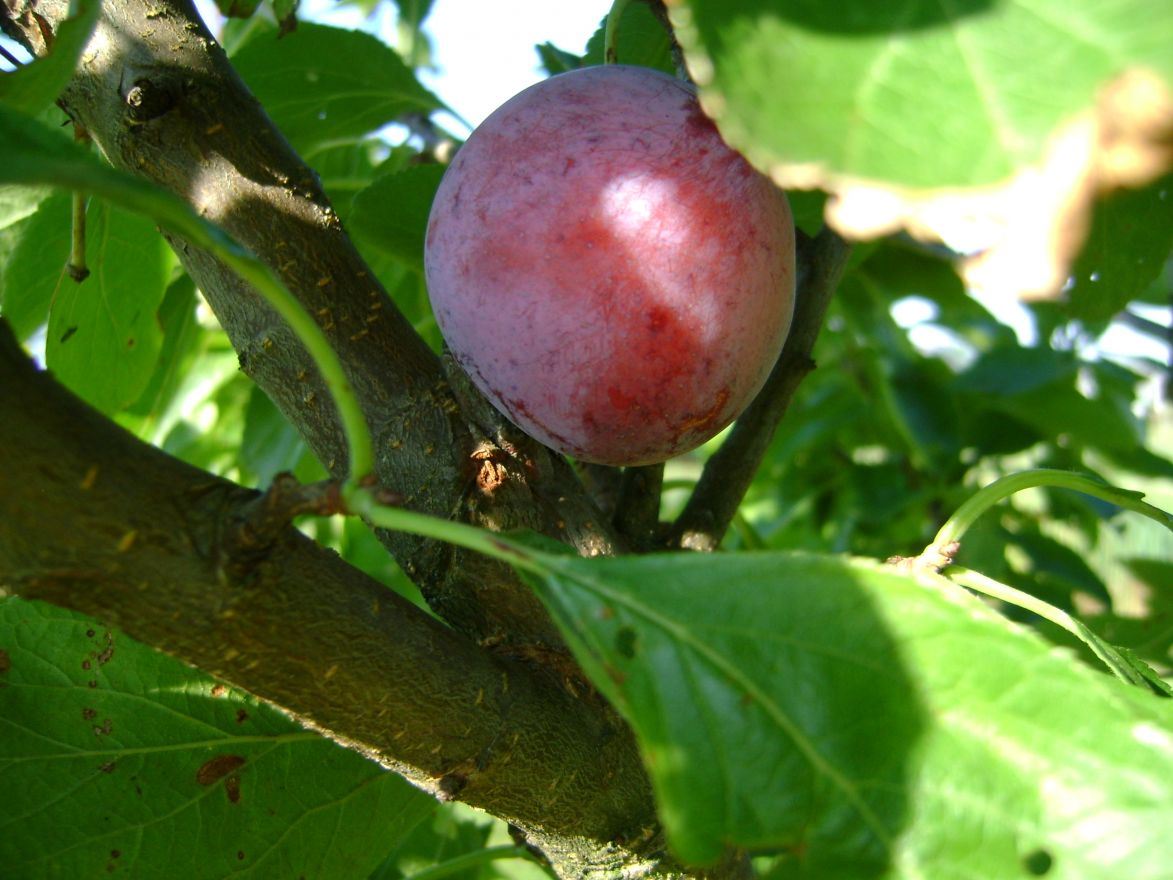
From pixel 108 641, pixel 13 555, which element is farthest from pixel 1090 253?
pixel 108 641

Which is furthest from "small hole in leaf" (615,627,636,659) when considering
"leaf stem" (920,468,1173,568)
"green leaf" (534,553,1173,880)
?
"leaf stem" (920,468,1173,568)

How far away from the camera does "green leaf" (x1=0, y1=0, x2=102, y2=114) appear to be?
1.58 feet

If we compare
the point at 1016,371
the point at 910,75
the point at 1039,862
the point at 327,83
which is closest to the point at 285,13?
the point at 327,83

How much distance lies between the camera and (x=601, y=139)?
22.7 inches

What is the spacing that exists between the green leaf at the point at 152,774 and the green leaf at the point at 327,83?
0.58 m

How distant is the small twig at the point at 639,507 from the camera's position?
0.76 m

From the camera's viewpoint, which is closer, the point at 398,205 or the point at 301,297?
the point at 301,297

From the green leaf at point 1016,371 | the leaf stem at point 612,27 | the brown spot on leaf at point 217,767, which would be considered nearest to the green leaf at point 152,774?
the brown spot on leaf at point 217,767

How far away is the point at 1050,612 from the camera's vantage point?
63 centimetres

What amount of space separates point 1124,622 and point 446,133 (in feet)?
3.64

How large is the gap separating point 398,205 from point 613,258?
341 millimetres

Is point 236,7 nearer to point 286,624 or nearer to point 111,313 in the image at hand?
point 111,313

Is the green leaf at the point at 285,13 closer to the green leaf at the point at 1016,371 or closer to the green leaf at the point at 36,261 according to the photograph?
the green leaf at the point at 36,261

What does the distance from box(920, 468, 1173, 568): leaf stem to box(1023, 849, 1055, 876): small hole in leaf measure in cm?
23
